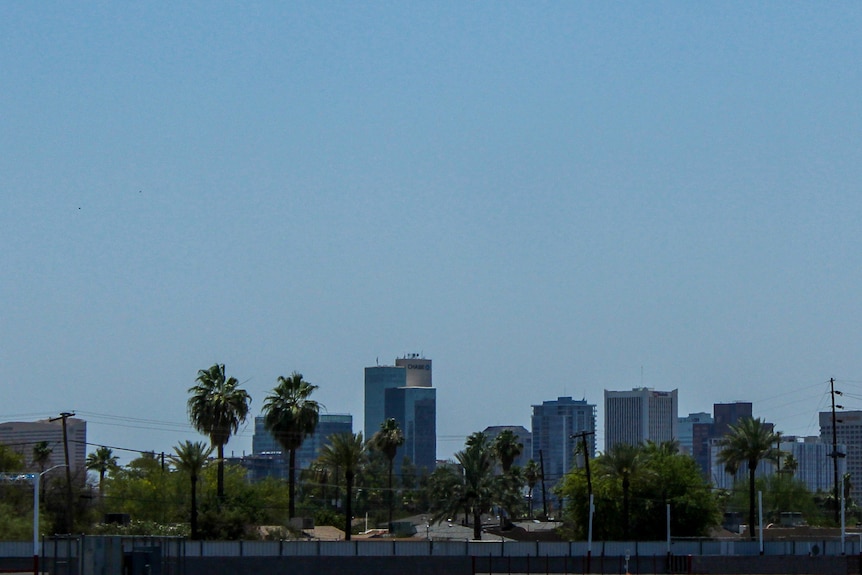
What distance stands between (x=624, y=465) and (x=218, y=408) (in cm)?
2989

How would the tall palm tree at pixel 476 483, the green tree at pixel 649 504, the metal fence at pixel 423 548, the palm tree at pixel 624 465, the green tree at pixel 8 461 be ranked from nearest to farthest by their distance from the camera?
the metal fence at pixel 423 548 < the palm tree at pixel 624 465 < the green tree at pixel 649 504 < the tall palm tree at pixel 476 483 < the green tree at pixel 8 461

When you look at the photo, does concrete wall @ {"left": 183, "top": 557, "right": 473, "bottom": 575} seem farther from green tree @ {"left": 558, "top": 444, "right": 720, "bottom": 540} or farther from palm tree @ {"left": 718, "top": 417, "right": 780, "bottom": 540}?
palm tree @ {"left": 718, "top": 417, "right": 780, "bottom": 540}

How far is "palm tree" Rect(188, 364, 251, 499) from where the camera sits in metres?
102

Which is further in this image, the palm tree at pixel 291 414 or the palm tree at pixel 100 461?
the palm tree at pixel 100 461

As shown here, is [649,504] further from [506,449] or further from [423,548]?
[506,449]

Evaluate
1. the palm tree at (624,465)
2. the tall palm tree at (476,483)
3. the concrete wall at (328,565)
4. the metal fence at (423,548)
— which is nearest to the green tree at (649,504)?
the palm tree at (624,465)

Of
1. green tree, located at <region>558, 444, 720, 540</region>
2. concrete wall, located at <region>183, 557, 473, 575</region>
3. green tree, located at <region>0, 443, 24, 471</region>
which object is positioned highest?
green tree, located at <region>0, 443, 24, 471</region>

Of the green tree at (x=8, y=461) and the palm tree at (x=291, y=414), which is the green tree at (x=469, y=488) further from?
the green tree at (x=8, y=461)

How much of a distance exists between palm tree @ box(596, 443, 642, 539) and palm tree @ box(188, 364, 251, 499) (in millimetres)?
27207

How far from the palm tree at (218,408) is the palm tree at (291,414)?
544cm

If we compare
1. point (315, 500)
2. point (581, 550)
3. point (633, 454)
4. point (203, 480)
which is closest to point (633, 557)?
point (581, 550)

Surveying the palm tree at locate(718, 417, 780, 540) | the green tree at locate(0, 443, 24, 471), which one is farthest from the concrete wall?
the green tree at locate(0, 443, 24, 471)

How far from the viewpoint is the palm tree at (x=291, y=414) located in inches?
4279

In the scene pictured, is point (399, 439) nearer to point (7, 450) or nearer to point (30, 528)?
point (7, 450)
